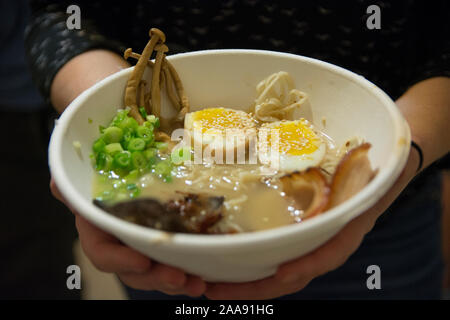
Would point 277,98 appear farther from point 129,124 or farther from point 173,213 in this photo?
point 173,213

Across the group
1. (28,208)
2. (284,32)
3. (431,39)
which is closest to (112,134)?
(284,32)

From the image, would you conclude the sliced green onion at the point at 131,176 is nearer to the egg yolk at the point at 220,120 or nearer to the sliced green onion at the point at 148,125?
the sliced green onion at the point at 148,125

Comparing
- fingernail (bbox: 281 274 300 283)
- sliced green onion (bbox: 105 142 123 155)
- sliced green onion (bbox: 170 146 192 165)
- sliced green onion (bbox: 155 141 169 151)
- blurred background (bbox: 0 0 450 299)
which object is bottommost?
blurred background (bbox: 0 0 450 299)

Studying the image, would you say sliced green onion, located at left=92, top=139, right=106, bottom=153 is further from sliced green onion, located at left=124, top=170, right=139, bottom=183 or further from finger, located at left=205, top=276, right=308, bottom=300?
finger, located at left=205, top=276, right=308, bottom=300

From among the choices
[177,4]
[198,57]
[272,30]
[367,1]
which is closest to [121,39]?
[177,4]

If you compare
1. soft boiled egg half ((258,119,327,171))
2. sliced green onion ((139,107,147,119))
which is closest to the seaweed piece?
soft boiled egg half ((258,119,327,171))

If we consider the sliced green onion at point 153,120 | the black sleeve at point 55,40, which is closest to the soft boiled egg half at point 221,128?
the sliced green onion at point 153,120
